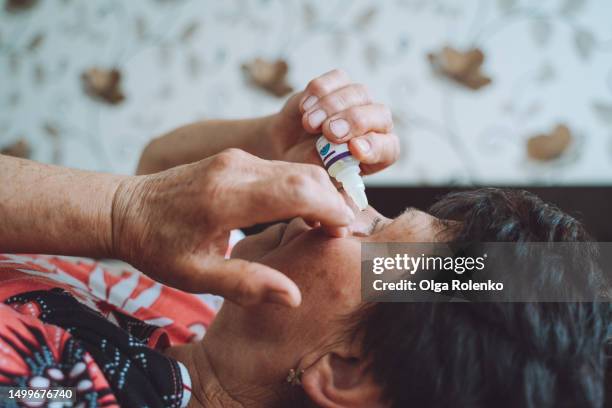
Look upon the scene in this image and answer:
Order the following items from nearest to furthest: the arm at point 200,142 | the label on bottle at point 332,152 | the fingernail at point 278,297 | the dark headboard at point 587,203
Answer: the fingernail at point 278,297 < the label on bottle at point 332,152 < the arm at point 200,142 < the dark headboard at point 587,203

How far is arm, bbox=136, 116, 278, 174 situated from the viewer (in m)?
1.02

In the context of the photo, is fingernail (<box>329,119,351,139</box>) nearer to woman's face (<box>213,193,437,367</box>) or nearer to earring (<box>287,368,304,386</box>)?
woman's face (<box>213,193,437,367</box>)

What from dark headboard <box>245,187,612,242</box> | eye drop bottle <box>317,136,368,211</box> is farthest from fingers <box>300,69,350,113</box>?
dark headboard <box>245,187,612,242</box>

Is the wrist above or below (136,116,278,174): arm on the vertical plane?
below

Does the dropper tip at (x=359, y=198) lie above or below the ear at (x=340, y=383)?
above

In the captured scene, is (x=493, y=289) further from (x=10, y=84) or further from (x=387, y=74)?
(x=10, y=84)

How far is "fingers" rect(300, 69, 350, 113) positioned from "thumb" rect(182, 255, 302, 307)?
36 cm

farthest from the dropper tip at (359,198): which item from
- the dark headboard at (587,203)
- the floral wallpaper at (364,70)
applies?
the floral wallpaper at (364,70)

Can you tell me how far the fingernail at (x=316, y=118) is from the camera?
73 cm

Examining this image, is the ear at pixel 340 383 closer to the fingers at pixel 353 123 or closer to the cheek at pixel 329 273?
the cheek at pixel 329 273

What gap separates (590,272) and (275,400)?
44cm

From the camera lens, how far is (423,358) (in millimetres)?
575

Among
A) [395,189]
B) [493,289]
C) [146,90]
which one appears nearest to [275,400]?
[493,289]

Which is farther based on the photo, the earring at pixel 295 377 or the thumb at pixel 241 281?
the earring at pixel 295 377
